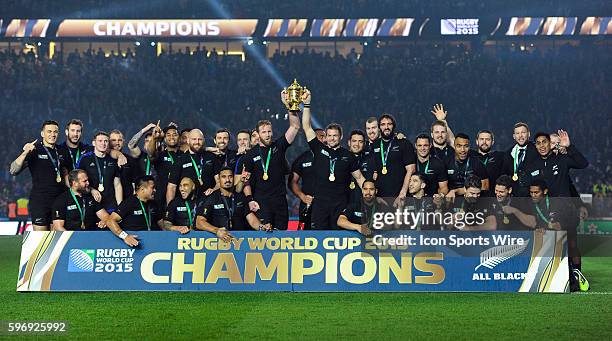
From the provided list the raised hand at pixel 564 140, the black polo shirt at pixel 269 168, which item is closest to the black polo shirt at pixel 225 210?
the black polo shirt at pixel 269 168

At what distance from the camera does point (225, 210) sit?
38.4 feet

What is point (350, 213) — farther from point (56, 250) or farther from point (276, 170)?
point (56, 250)

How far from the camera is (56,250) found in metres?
11.3

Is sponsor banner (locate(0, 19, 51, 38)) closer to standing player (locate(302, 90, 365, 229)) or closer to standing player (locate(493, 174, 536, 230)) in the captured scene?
standing player (locate(302, 90, 365, 229))

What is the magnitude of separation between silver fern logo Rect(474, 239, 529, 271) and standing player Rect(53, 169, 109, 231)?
4.80 metres

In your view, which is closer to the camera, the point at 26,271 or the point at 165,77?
the point at 26,271

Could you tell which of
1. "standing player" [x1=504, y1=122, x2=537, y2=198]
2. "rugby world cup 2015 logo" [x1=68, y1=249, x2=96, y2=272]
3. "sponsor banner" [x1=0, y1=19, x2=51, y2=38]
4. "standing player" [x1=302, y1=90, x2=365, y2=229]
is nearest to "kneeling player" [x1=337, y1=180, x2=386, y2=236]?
"standing player" [x1=302, y1=90, x2=365, y2=229]

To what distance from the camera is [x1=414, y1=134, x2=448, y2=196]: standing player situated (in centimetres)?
1195

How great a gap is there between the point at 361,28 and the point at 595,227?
66.5 ft

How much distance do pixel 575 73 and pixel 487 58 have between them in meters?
3.96

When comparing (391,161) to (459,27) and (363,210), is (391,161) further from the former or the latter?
(459,27)

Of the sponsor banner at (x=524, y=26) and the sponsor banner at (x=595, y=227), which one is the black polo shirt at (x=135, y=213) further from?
the sponsor banner at (x=524, y=26)

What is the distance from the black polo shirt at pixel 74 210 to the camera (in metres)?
11.9

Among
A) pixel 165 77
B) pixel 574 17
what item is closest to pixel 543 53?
pixel 574 17
